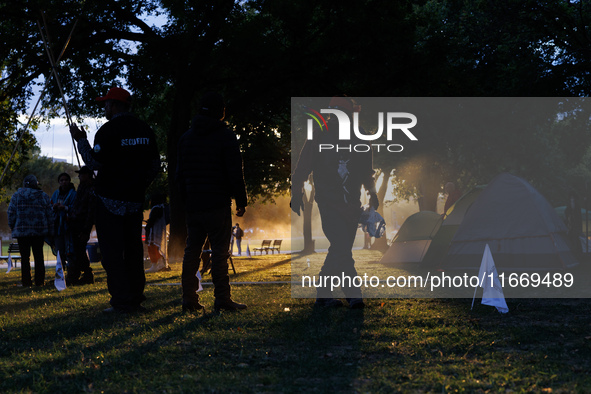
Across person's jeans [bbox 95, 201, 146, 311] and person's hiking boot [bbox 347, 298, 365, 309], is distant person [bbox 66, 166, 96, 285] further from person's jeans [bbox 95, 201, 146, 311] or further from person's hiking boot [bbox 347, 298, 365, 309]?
person's hiking boot [bbox 347, 298, 365, 309]

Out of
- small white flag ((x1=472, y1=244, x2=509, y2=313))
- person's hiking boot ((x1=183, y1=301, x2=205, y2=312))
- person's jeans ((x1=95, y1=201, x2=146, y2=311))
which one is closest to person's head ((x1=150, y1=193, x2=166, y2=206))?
person's jeans ((x1=95, y1=201, x2=146, y2=311))

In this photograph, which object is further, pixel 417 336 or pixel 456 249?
pixel 456 249

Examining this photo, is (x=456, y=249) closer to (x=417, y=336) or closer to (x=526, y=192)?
(x=526, y=192)

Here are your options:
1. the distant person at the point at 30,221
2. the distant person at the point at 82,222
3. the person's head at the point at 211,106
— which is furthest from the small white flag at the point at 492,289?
the distant person at the point at 30,221

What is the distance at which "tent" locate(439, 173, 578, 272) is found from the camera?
11.5 m

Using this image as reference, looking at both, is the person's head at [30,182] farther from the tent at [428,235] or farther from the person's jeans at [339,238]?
the tent at [428,235]

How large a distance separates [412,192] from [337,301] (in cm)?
3343

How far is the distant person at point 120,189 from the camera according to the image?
6.47 meters

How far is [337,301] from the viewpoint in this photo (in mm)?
6941

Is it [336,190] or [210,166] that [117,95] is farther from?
[336,190]

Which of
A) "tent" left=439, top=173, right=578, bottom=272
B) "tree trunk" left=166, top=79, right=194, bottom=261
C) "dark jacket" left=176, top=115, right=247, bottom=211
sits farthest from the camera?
"tree trunk" left=166, top=79, right=194, bottom=261

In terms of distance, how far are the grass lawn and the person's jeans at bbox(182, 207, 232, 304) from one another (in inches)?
12.7

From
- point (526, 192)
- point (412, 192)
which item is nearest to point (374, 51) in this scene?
point (526, 192)

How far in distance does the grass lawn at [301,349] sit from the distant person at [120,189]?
435 mm
